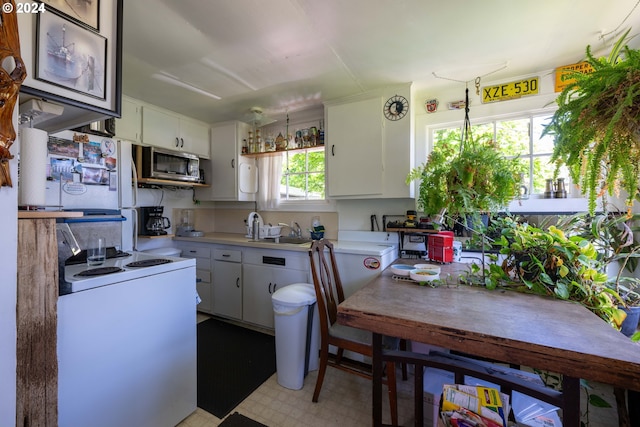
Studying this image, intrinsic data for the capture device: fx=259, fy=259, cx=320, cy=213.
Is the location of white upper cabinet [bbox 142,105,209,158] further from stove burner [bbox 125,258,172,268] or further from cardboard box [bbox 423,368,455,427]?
cardboard box [bbox 423,368,455,427]

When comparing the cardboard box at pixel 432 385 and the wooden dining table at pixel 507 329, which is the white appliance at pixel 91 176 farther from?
the cardboard box at pixel 432 385

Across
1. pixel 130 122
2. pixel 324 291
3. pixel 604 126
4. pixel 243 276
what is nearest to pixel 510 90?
pixel 604 126

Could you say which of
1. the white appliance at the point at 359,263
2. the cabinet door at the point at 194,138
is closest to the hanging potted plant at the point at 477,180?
the white appliance at the point at 359,263

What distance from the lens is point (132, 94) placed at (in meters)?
2.67

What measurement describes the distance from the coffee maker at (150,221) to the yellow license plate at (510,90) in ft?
11.9

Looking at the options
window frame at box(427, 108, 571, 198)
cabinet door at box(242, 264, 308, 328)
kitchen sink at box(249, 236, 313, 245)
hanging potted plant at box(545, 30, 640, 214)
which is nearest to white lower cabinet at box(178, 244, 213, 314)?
cabinet door at box(242, 264, 308, 328)

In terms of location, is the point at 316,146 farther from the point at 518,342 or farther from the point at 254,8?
the point at 518,342

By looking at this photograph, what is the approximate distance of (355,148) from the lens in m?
2.62

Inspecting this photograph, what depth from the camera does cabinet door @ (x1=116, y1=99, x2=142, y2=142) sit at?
2.66 metres

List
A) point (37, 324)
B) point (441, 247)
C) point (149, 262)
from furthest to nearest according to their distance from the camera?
point (441, 247)
point (149, 262)
point (37, 324)

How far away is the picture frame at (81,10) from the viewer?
1042mm

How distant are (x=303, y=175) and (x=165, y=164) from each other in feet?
5.20

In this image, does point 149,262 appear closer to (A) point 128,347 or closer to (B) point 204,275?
(A) point 128,347

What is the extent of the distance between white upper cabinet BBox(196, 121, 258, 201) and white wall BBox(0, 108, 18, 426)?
2443 mm
